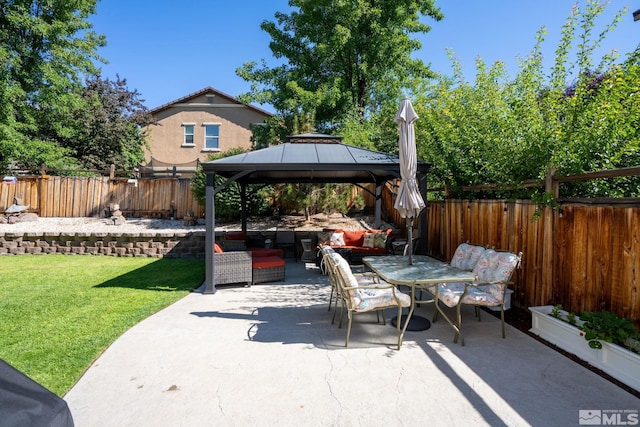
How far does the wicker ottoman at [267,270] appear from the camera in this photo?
721 cm

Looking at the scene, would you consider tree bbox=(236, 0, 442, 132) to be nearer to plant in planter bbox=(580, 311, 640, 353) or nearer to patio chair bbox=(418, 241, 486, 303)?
patio chair bbox=(418, 241, 486, 303)

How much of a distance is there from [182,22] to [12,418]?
13.3 metres

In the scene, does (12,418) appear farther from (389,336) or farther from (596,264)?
(596,264)

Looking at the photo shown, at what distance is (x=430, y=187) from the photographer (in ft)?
29.9

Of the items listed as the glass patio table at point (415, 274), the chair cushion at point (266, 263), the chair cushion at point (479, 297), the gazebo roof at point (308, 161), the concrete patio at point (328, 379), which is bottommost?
the concrete patio at point (328, 379)

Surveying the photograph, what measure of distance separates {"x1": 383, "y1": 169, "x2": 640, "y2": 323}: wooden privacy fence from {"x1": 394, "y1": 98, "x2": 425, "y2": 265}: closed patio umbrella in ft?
5.48

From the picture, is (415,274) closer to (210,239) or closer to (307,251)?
(210,239)

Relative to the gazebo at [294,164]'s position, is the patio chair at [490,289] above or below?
below

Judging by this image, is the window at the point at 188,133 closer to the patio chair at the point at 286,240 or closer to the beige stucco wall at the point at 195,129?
the beige stucco wall at the point at 195,129

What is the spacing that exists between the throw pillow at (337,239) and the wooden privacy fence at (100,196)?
7.11 m

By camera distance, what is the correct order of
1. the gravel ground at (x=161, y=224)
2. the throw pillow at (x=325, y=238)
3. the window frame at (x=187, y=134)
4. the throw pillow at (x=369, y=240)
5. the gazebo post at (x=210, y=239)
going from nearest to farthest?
Result: the gazebo post at (x=210, y=239)
the throw pillow at (x=369, y=240)
the throw pillow at (x=325, y=238)
the gravel ground at (x=161, y=224)
the window frame at (x=187, y=134)

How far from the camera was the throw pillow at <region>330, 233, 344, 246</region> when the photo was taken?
29.4 ft

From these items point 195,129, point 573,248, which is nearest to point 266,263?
point 573,248

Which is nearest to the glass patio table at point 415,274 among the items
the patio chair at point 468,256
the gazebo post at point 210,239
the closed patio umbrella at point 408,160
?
the closed patio umbrella at point 408,160
